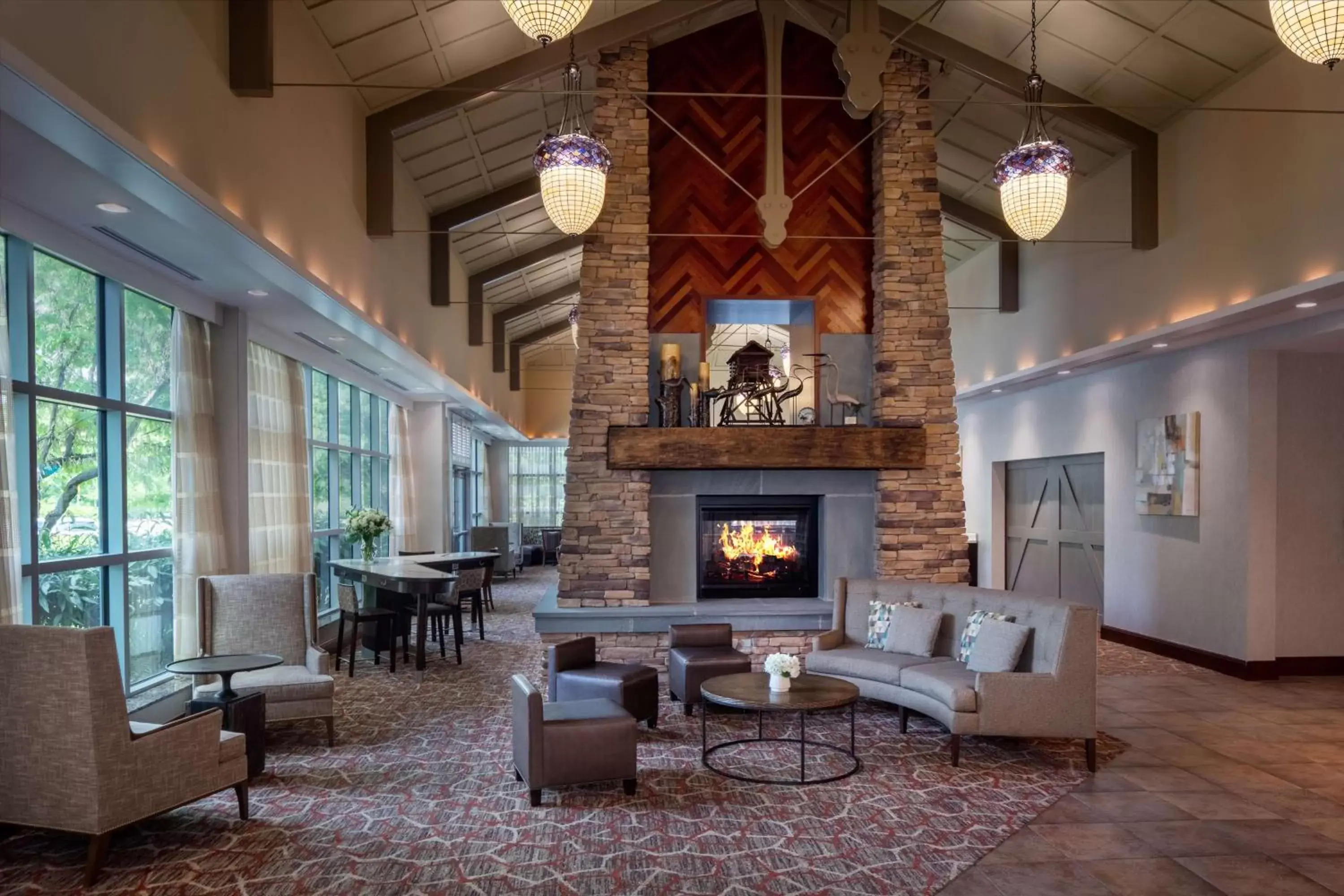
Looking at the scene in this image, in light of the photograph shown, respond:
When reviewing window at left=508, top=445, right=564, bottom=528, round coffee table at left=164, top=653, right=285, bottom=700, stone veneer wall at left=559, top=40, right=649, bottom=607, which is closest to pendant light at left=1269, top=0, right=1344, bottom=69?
stone veneer wall at left=559, top=40, right=649, bottom=607

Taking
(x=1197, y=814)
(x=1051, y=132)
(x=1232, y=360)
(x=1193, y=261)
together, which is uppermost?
(x=1051, y=132)

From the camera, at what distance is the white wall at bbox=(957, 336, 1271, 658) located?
318 inches

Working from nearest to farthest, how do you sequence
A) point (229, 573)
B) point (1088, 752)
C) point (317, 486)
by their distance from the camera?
point (1088, 752)
point (229, 573)
point (317, 486)

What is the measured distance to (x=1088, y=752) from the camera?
5.42 metres

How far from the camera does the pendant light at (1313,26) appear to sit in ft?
11.3

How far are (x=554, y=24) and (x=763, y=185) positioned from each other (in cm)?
503

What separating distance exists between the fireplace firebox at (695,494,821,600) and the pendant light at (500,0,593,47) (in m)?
5.14

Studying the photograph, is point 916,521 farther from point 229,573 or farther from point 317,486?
point 317,486

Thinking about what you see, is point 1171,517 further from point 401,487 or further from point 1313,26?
point 401,487

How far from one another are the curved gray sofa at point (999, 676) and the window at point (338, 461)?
5.56 meters

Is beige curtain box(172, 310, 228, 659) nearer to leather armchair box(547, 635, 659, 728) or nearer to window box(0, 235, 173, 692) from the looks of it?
window box(0, 235, 173, 692)

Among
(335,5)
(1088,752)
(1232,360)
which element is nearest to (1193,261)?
(1232,360)

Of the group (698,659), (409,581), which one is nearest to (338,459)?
(409,581)

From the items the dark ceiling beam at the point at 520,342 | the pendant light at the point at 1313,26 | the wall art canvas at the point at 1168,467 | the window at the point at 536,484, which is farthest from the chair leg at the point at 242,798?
the window at the point at 536,484
